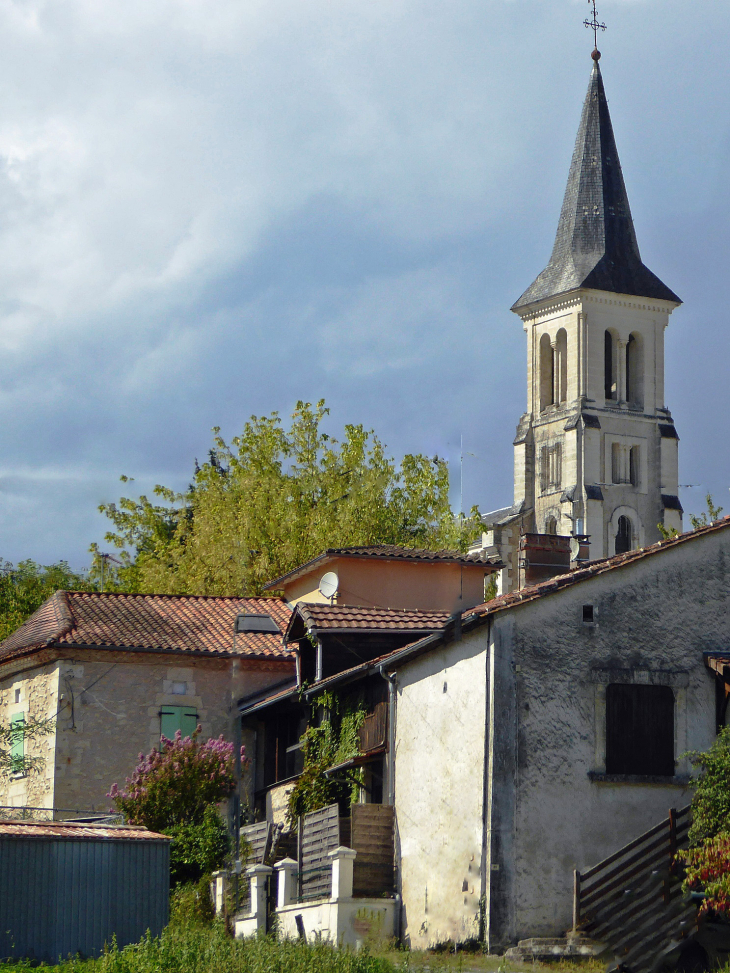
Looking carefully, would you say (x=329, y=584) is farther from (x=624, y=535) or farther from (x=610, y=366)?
(x=610, y=366)

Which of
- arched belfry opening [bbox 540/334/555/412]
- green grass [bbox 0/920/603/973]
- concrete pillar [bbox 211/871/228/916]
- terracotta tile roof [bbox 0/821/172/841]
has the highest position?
arched belfry opening [bbox 540/334/555/412]

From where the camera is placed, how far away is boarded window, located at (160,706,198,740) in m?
27.7

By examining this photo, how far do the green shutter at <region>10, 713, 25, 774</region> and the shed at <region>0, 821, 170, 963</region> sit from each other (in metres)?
7.58

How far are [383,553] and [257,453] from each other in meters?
19.8

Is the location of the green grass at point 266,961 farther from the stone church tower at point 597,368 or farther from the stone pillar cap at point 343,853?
the stone church tower at point 597,368

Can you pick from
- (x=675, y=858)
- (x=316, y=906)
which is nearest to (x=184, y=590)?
(x=316, y=906)

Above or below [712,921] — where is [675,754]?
above

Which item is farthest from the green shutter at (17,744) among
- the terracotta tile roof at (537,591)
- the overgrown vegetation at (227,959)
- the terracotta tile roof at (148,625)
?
the overgrown vegetation at (227,959)

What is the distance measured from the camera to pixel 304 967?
51.0 ft

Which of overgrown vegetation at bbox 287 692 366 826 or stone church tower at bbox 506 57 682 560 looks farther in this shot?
stone church tower at bbox 506 57 682 560

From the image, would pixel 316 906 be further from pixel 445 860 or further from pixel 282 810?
pixel 282 810

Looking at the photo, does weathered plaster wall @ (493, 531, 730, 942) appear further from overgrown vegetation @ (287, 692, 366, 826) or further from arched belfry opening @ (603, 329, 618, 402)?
arched belfry opening @ (603, 329, 618, 402)

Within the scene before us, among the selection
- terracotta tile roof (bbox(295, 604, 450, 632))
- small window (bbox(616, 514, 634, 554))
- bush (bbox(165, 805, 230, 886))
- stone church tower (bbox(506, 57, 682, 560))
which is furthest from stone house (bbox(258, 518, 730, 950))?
→ stone church tower (bbox(506, 57, 682, 560))

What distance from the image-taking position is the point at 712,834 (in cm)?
1783
